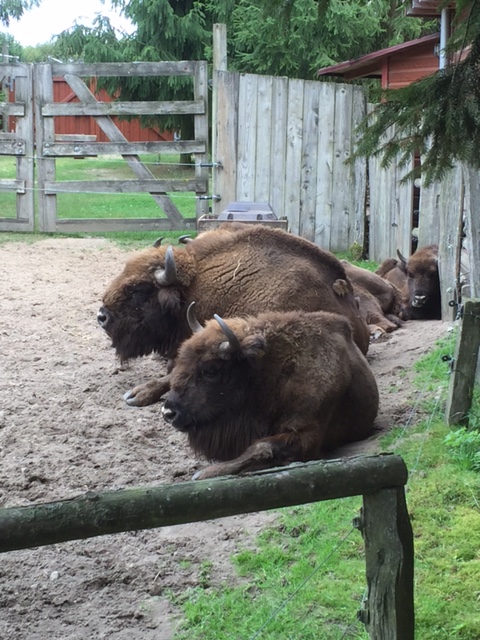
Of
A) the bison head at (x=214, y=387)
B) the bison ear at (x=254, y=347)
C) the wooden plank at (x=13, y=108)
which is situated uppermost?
the wooden plank at (x=13, y=108)

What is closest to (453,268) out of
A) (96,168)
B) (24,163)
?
(24,163)

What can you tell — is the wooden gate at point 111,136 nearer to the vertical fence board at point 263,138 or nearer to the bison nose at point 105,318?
the vertical fence board at point 263,138

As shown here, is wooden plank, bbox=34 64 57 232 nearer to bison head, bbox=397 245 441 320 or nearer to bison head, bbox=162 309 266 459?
bison head, bbox=397 245 441 320

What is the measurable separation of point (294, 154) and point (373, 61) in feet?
10.4

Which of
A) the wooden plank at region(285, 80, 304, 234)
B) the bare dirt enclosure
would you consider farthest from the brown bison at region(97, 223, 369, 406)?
the wooden plank at region(285, 80, 304, 234)

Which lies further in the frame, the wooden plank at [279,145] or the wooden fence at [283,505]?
the wooden plank at [279,145]

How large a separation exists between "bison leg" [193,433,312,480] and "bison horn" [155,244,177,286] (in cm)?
245

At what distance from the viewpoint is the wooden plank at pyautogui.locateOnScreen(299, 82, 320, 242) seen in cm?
1438

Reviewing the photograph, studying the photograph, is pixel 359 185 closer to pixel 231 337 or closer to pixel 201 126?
pixel 201 126

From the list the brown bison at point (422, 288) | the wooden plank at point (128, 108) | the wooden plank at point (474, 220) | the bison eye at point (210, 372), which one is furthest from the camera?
the wooden plank at point (128, 108)

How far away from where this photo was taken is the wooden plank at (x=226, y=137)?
46.6ft

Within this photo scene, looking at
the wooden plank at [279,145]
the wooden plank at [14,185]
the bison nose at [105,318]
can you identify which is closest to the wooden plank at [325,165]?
the wooden plank at [279,145]

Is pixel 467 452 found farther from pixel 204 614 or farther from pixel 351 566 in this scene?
pixel 204 614

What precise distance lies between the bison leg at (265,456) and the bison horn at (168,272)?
8.03 feet
